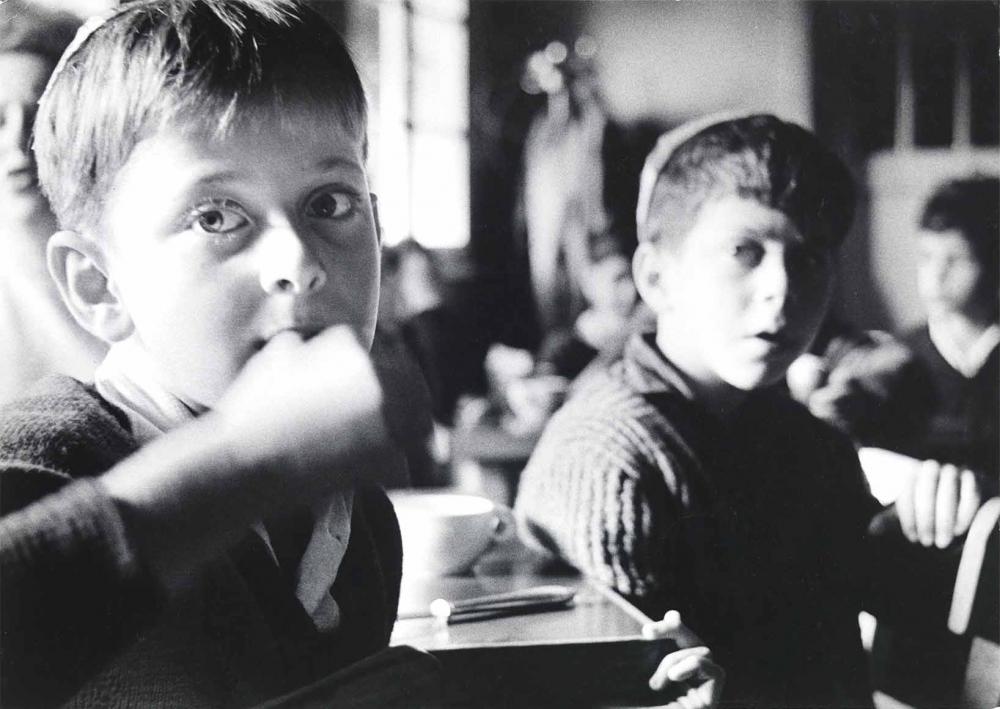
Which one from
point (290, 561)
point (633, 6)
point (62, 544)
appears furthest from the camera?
point (633, 6)

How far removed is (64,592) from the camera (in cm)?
78

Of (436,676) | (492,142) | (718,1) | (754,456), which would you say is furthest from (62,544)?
→ (718,1)

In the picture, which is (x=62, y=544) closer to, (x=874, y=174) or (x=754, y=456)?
(x=754, y=456)

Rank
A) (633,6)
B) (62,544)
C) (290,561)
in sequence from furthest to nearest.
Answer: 1. (633,6)
2. (290,561)
3. (62,544)

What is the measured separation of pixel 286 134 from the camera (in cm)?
84

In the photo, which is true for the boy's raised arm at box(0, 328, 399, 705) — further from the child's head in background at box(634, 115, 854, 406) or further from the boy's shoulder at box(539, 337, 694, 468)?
the child's head in background at box(634, 115, 854, 406)

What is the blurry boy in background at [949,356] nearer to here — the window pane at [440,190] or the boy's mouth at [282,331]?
the window pane at [440,190]

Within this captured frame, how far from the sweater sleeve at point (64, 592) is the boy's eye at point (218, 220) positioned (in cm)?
22

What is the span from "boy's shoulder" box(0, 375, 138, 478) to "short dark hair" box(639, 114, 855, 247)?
51 cm

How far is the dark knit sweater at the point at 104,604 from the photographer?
0.76 metres

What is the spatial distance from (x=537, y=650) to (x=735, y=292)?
1.27ft

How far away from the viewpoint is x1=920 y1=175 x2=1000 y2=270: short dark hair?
41.4 inches

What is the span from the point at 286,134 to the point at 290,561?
0.36 meters

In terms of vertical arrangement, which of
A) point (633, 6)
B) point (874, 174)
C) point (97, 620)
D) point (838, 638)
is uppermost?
point (633, 6)
